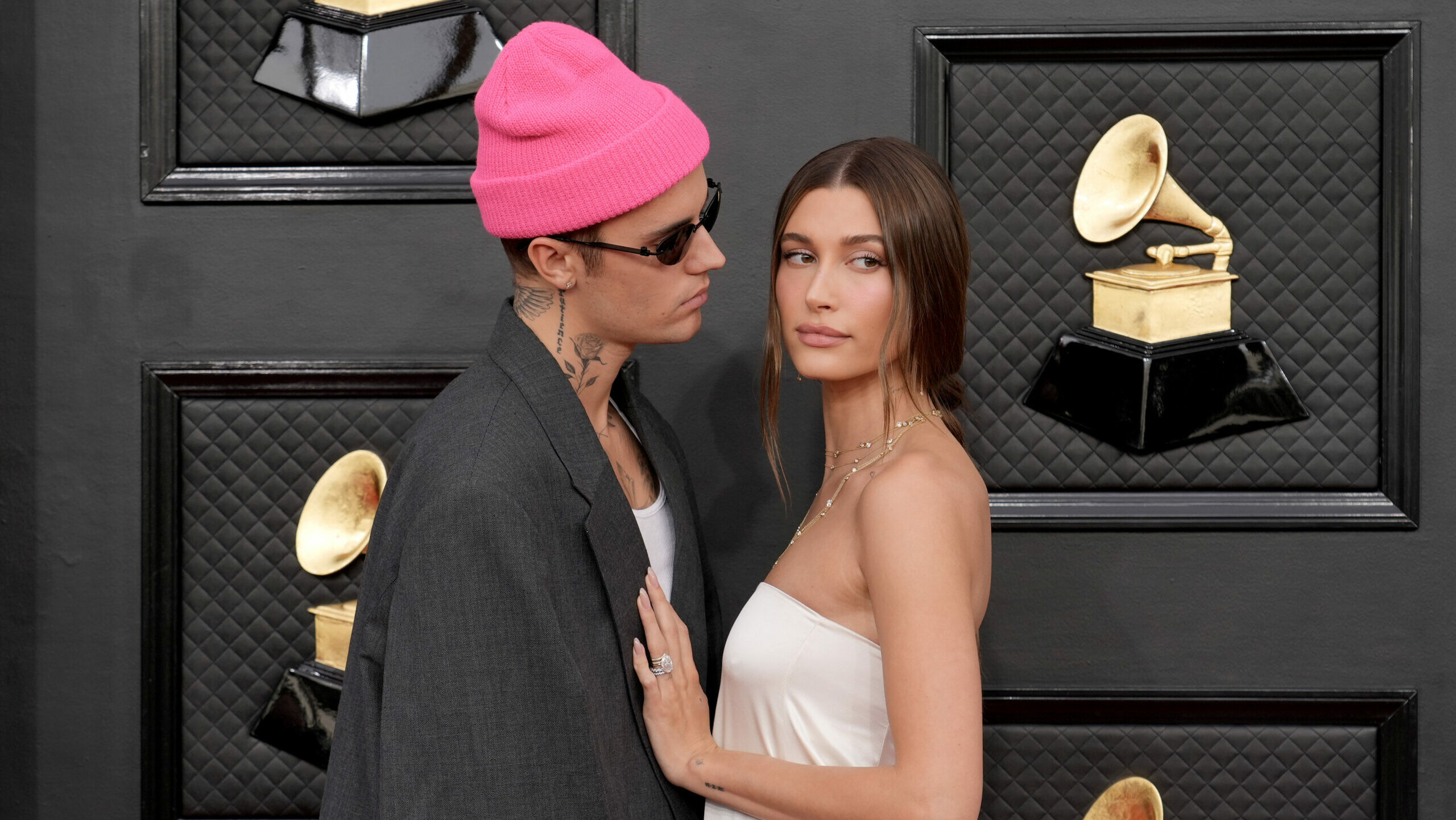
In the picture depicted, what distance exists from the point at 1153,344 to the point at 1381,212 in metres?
0.53

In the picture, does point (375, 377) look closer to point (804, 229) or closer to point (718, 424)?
point (718, 424)

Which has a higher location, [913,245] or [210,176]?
[210,176]

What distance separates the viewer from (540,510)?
1.37 m

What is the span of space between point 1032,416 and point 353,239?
1383mm

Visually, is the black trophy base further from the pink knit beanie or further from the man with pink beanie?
the pink knit beanie

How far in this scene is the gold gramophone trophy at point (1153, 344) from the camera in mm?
2090

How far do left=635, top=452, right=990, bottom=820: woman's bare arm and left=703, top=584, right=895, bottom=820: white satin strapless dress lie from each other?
6 cm

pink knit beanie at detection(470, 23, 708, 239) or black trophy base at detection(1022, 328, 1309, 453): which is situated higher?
pink knit beanie at detection(470, 23, 708, 239)

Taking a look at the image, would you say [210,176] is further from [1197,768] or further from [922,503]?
[1197,768]

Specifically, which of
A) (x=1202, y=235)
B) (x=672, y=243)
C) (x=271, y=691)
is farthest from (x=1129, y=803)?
(x=271, y=691)

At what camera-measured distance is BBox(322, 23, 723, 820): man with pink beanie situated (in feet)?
4.30

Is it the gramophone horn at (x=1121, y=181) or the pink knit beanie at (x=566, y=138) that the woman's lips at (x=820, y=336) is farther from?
the gramophone horn at (x=1121, y=181)

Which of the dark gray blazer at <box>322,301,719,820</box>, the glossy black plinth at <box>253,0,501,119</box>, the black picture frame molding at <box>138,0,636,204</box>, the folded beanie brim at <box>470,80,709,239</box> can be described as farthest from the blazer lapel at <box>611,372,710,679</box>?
the glossy black plinth at <box>253,0,501,119</box>

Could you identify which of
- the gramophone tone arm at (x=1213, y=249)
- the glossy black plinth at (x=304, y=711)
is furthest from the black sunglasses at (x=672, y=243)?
the glossy black plinth at (x=304, y=711)
